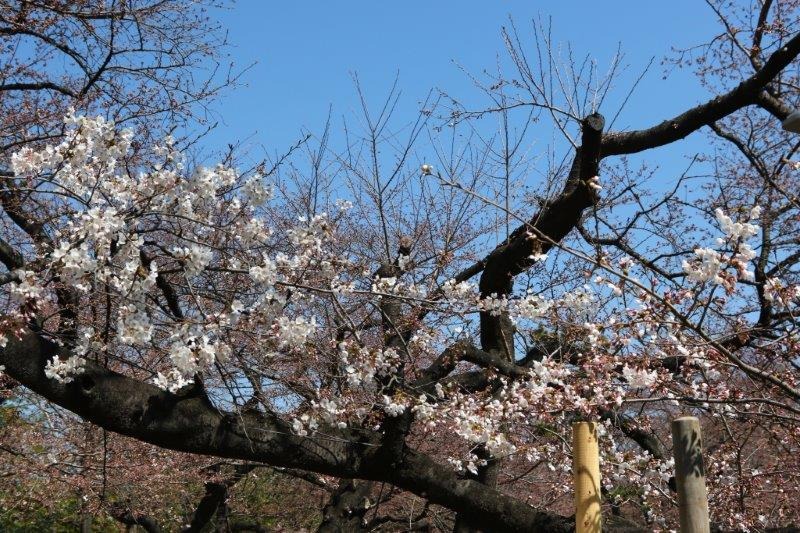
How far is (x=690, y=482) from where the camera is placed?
7.99 ft

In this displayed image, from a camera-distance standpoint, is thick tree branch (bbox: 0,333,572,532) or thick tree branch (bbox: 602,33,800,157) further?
thick tree branch (bbox: 602,33,800,157)

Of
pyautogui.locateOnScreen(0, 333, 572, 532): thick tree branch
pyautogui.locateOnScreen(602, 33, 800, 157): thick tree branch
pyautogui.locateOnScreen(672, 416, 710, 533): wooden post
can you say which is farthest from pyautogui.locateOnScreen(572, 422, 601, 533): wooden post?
pyautogui.locateOnScreen(602, 33, 800, 157): thick tree branch

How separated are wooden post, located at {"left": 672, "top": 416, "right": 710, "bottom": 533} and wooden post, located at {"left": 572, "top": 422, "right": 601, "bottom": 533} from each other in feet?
0.96

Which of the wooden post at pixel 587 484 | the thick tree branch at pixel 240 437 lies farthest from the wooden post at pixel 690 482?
the thick tree branch at pixel 240 437

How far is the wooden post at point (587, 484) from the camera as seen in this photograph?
105 inches

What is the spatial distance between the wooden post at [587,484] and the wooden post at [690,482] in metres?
0.29

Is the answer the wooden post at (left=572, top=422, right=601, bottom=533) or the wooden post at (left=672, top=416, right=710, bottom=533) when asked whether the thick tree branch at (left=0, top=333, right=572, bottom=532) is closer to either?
the wooden post at (left=572, top=422, right=601, bottom=533)

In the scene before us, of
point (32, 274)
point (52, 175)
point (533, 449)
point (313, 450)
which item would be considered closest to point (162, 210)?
point (52, 175)

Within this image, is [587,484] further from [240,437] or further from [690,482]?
[240,437]

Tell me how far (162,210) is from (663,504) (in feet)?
15.7

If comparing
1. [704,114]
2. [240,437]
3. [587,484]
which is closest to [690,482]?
[587,484]

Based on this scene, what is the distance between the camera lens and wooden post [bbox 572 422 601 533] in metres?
2.66

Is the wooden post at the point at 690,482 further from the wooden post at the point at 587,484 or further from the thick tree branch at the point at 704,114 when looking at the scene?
the thick tree branch at the point at 704,114

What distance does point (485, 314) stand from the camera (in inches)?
252
